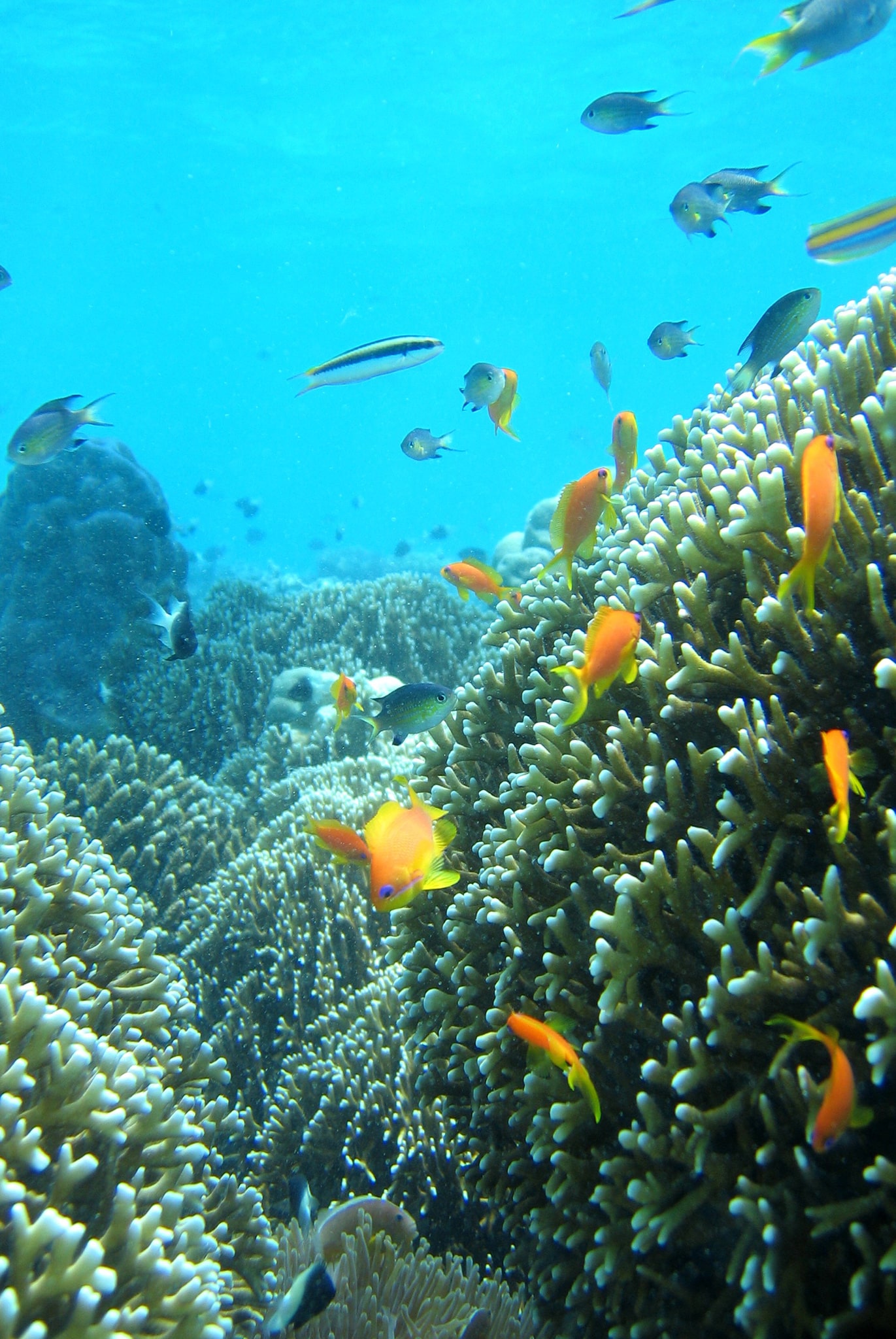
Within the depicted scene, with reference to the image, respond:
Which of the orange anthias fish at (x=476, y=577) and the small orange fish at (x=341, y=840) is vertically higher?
the orange anthias fish at (x=476, y=577)

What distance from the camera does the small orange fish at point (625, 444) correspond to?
4.30 m

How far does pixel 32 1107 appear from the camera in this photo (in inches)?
85.7

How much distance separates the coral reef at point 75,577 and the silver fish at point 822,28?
9.00 metres

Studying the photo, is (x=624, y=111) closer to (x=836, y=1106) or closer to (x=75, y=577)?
(x=836, y=1106)

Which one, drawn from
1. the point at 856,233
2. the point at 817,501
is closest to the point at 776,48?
the point at 856,233

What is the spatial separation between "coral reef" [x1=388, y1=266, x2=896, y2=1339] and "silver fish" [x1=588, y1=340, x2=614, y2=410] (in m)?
3.63

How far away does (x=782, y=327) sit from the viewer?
3.55 meters

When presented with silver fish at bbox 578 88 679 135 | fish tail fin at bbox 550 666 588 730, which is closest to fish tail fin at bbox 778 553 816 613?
fish tail fin at bbox 550 666 588 730

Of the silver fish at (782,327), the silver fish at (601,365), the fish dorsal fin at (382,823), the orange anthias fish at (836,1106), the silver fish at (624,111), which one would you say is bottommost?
the orange anthias fish at (836,1106)

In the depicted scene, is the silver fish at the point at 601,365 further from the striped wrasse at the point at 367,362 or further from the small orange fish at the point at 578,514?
the small orange fish at the point at 578,514

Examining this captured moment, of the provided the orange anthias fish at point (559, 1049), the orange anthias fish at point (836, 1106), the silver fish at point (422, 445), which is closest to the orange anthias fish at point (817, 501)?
the orange anthias fish at point (836, 1106)

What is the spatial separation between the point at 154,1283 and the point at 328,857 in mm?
2946

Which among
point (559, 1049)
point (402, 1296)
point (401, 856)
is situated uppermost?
point (401, 856)

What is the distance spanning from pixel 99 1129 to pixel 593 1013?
1707 mm
